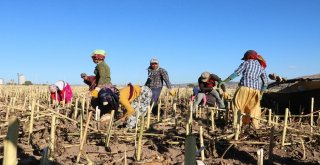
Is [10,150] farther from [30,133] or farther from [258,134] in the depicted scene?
[258,134]

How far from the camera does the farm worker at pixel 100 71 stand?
21.9 ft

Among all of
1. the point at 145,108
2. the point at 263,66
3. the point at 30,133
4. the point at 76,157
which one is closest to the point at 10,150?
the point at 76,157

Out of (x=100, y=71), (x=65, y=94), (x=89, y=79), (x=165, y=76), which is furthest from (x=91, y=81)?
(x=165, y=76)

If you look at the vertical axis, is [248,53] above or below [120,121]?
above

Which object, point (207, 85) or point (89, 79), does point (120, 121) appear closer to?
point (89, 79)

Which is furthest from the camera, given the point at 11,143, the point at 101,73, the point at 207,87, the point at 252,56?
the point at 207,87

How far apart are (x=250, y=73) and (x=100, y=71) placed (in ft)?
8.31

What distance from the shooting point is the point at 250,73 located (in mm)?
5793

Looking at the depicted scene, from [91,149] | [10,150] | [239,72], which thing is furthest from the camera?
[239,72]

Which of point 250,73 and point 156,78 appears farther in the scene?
point 156,78

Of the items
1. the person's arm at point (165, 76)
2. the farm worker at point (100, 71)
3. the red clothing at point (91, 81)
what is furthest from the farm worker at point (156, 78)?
the red clothing at point (91, 81)

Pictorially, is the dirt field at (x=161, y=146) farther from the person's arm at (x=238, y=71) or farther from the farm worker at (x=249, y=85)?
the person's arm at (x=238, y=71)

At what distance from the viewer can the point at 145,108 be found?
6.23 m

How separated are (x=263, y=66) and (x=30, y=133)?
3.66 metres
